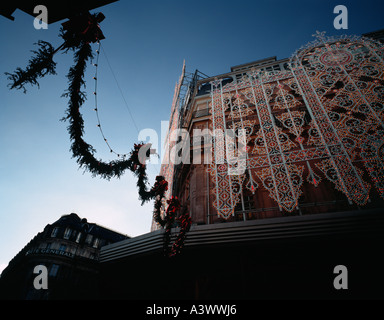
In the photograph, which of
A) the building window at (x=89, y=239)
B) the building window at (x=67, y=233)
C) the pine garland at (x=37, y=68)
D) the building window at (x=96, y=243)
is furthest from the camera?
the building window at (x=96, y=243)

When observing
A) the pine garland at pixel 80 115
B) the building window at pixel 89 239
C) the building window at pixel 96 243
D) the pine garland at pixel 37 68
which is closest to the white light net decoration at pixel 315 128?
the pine garland at pixel 80 115

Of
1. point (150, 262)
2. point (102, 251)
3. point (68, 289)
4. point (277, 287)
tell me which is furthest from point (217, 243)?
point (68, 289)

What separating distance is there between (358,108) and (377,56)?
3625mm

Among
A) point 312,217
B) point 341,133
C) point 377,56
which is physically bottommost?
point 312,217

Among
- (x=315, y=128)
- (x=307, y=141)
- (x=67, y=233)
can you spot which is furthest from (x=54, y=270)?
(x=315, y=128)

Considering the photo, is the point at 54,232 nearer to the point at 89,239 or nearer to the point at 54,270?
the point at 89,239

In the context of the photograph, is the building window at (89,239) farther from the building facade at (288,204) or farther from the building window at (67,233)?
the building facade at (288,204)

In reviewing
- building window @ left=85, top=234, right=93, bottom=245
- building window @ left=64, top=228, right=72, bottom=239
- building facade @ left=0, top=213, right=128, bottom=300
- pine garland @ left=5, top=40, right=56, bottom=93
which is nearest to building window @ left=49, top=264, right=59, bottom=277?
building facade @ left=0, top=213, right=128, bottom=300

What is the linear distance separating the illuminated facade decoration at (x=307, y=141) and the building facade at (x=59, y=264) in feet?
76.3

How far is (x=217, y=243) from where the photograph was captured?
6.75m

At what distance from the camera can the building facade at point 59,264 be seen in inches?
1100

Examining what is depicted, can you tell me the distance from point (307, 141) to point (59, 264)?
1460 inches

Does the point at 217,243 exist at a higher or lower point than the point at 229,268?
higher

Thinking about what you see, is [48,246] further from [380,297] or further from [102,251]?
[380,297]
